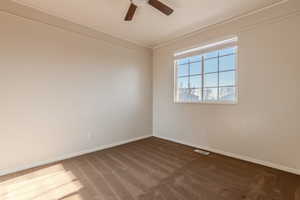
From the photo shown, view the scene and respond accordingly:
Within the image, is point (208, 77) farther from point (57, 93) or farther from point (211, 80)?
point (57, 93)

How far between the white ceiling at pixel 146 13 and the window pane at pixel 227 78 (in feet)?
3.44

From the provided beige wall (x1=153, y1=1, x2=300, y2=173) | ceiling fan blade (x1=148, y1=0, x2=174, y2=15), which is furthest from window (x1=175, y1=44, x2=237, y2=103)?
ceiling fan blade (x1=148, y1=0, x2=174, y2=15)

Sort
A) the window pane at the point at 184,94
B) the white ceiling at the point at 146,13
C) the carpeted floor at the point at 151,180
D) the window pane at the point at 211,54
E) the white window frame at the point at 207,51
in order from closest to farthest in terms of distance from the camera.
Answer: the carpeted floor at the point at 151,180, the white ceiling at the point at 146,13, the white window frame at the point at 207,51, the window pane at the point at 211,54, the window pane at the point at 184,94

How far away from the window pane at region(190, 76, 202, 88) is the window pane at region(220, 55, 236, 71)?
54 cm

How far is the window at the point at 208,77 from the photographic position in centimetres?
281

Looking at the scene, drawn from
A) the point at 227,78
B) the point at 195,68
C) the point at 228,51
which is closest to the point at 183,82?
the point at 195,68

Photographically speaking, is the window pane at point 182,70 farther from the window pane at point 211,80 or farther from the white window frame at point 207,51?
the window pane at point 211,80

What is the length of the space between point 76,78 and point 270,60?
3.51 meters

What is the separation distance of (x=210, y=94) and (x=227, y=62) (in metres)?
0.73

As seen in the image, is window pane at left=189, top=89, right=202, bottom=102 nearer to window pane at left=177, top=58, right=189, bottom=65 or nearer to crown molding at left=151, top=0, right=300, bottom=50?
window pane at left=177, top=58, right=189, bottom=65

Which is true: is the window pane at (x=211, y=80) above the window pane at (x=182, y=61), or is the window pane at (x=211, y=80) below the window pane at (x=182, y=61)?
below

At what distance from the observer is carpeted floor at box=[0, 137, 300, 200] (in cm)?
168

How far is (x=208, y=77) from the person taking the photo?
316cm

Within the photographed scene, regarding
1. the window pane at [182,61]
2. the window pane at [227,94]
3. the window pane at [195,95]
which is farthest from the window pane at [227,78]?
the window pane at [182,61]
